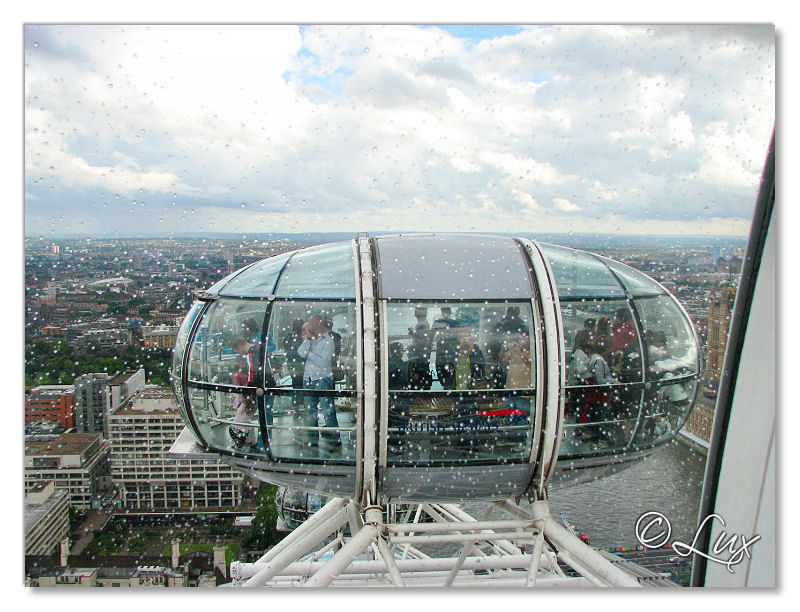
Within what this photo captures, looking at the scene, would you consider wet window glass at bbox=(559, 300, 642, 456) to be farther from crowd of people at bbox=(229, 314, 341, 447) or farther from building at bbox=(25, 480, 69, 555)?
building at bbox=(25, 480, 69, 555)

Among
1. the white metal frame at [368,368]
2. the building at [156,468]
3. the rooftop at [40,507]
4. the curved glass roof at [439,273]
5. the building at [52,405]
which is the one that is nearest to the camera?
the white metal frame at [368,368]

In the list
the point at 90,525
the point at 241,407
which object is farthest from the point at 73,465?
the point at 241,407

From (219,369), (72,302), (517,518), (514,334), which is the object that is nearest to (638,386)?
(514,334)

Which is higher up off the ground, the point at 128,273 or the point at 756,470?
the point at 128,273

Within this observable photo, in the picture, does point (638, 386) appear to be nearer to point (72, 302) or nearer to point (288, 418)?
point (288, 418)

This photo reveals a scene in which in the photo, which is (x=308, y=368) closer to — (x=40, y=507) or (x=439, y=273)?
(x=439, y=273)

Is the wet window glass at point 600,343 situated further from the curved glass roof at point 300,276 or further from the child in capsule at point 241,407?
the child in capsule at point 241,407
